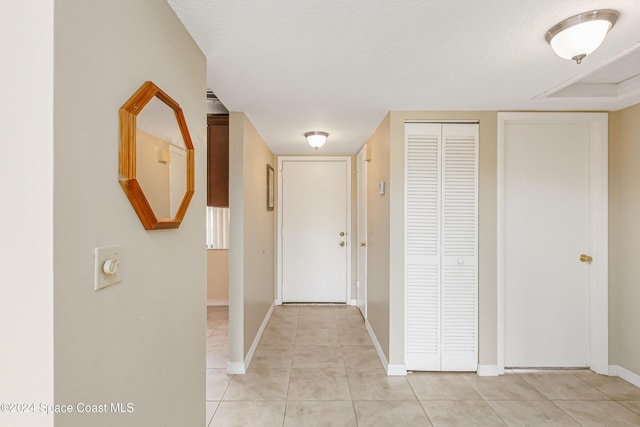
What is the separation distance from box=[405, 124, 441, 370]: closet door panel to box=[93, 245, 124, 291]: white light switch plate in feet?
7.45

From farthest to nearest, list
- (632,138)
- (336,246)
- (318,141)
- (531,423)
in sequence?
(336,246)
(318,141)
(632,138)
(531,423)

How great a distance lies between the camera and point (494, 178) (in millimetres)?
2830

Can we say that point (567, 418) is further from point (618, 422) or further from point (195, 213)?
point (195, 213)

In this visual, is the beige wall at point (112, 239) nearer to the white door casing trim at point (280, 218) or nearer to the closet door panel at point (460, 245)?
the closet door panel at point (460, 245)

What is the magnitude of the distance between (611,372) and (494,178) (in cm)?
191

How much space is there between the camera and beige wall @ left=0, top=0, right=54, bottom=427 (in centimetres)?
76

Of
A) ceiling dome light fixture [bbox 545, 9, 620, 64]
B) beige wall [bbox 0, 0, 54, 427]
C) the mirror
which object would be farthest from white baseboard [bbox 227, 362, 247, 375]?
ceiling dome light fixture [bbox 545, 9, 620, 64]

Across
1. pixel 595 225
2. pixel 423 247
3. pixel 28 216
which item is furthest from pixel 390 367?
pixel 28 216

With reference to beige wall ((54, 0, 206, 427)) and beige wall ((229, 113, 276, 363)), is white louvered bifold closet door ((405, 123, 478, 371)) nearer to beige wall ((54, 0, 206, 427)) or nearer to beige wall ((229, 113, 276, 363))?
beige wall ((229, 113, 276, 363))

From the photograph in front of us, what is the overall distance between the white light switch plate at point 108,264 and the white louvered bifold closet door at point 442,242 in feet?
7.45

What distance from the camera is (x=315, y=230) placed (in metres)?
5.01

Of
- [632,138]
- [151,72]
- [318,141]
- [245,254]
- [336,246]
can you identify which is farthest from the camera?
[336,246]

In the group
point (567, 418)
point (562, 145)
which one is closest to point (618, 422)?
point (567, 418)

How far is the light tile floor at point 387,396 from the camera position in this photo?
221cm
